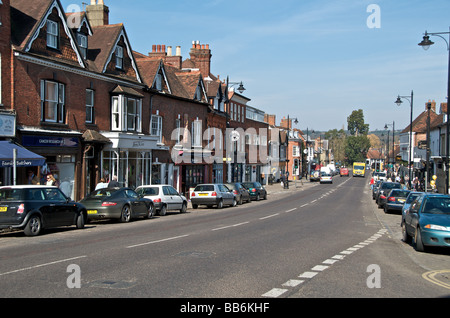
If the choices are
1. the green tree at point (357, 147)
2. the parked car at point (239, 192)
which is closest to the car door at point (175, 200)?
the parked car at point (239, 192)

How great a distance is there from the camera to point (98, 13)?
33344 mm

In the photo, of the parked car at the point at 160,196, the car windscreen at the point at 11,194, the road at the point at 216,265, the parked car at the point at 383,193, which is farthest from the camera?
the parked car at the point at 383,193

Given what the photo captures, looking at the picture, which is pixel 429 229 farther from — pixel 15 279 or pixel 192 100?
pixel 192 100

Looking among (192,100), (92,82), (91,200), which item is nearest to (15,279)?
(91,200)

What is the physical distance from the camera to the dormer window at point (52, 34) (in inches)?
963

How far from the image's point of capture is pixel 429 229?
12883 millimetres

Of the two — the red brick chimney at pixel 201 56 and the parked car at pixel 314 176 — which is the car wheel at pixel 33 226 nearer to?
the red brick chimney at pixel 201 56

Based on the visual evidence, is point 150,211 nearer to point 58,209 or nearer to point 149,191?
point 149,191

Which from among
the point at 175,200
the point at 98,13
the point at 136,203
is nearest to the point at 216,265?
the point at 136,203

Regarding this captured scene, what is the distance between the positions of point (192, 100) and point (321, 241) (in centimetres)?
2765

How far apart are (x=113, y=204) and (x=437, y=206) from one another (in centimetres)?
1211

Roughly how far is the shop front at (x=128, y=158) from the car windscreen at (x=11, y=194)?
13.3 meters

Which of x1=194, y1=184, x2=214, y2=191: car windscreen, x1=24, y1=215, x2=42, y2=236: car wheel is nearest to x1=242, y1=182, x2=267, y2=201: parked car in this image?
x1=194, y1=184, x2=214, y2=191: car windscreen

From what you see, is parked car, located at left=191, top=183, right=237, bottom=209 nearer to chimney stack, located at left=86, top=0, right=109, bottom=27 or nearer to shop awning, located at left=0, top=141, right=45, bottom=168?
shop awning, located at left=0, top=141, right=45, bottom=168
